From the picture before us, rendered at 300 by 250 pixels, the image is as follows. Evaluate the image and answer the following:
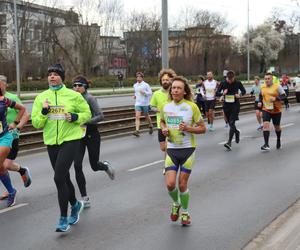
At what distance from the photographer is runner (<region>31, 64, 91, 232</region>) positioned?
571 cm

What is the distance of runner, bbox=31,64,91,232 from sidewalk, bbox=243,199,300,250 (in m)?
2.10

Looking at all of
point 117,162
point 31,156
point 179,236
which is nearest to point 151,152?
point 117,162

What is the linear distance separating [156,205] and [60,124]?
2.13m

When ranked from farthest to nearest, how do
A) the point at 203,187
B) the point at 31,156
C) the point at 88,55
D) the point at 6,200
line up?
1. the point at 88,55
2. the point at 31,156
3. the point at 203,187
4. the point at 6,200

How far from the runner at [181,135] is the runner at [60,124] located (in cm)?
104

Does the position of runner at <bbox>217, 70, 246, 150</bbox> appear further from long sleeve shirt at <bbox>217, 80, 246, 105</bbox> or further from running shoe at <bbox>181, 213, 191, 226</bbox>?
running shoe at <bbox>181, 213, 191, 226</bbox>

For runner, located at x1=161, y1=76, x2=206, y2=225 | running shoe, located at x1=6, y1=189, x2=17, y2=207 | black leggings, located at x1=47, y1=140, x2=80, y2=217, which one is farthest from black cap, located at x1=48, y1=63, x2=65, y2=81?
running shoe, located at x1=6, y1=189, x2=17, y2=207

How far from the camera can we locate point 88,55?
A: 226 ft

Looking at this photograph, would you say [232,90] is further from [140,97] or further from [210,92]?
[210,92]

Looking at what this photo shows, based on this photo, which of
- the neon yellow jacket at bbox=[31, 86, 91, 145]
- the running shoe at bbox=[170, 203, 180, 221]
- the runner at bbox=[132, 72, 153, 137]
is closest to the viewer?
the neon yellow jacket at bbox=[31, 86, 91, 145]

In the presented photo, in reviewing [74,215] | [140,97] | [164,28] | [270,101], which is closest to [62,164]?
[74,215]

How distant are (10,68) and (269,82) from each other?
5087cm

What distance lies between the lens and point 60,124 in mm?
5762

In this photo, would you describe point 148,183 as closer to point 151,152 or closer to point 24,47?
point 151,152
